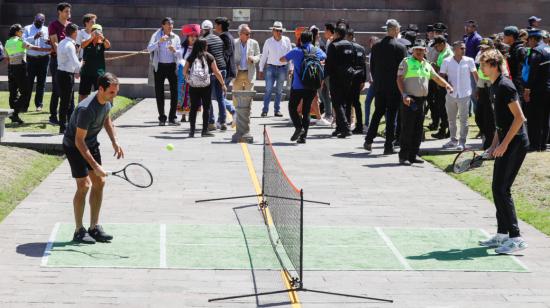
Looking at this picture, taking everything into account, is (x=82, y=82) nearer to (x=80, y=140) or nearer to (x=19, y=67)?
(x=19, y=67)

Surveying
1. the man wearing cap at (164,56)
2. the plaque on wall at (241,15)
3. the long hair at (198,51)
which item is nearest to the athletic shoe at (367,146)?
the long hair at (198,51)

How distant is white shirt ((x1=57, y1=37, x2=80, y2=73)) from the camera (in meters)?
19.9

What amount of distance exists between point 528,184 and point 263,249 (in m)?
5.53

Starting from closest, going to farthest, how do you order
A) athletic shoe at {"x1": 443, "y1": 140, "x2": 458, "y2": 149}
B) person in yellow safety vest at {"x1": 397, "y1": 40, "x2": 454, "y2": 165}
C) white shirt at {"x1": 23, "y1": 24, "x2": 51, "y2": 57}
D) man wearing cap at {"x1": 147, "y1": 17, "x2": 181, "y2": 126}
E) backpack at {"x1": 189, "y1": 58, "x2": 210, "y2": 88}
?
person in yellow safety vest at {"x1": 397, "y1": 40, "x2": 454, "y2": 165} → athletic shoe at {"x1": 443, "y1": 140, "x2": 458, "y2": 149} → backpack at {"x1": 189, "y1": 58, "x2": 210, "y2": 88} → man wearing cap at {"x1": 147, "y1": 17, "x2": 181, "y2": 126} → white shirt at {"x1": 23, "y1": 24, "x2": 51, "y2": 57}

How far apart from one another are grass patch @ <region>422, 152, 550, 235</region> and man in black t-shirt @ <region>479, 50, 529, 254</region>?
3.93ft

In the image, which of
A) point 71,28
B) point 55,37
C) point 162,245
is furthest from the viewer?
point 55,37

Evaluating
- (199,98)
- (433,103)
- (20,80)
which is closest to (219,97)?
(199,98)

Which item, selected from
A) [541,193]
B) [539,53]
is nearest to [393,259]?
[541,193]

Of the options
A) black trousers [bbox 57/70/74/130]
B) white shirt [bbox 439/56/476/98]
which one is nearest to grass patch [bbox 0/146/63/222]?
black trousers [bbox 57/70/74/130]

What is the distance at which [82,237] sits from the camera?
11.4m

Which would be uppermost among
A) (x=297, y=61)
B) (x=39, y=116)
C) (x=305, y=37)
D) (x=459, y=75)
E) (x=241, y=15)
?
(x=305, y=37)

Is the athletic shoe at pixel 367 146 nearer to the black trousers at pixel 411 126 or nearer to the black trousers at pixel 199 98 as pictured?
the black trousers at pixel 411 126

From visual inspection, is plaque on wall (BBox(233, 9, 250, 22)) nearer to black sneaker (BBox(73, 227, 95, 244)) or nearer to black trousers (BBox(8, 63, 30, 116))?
black trousers (BBox(8, 63, 30, 116))

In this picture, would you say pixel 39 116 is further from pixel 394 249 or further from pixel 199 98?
pixel 394 249
